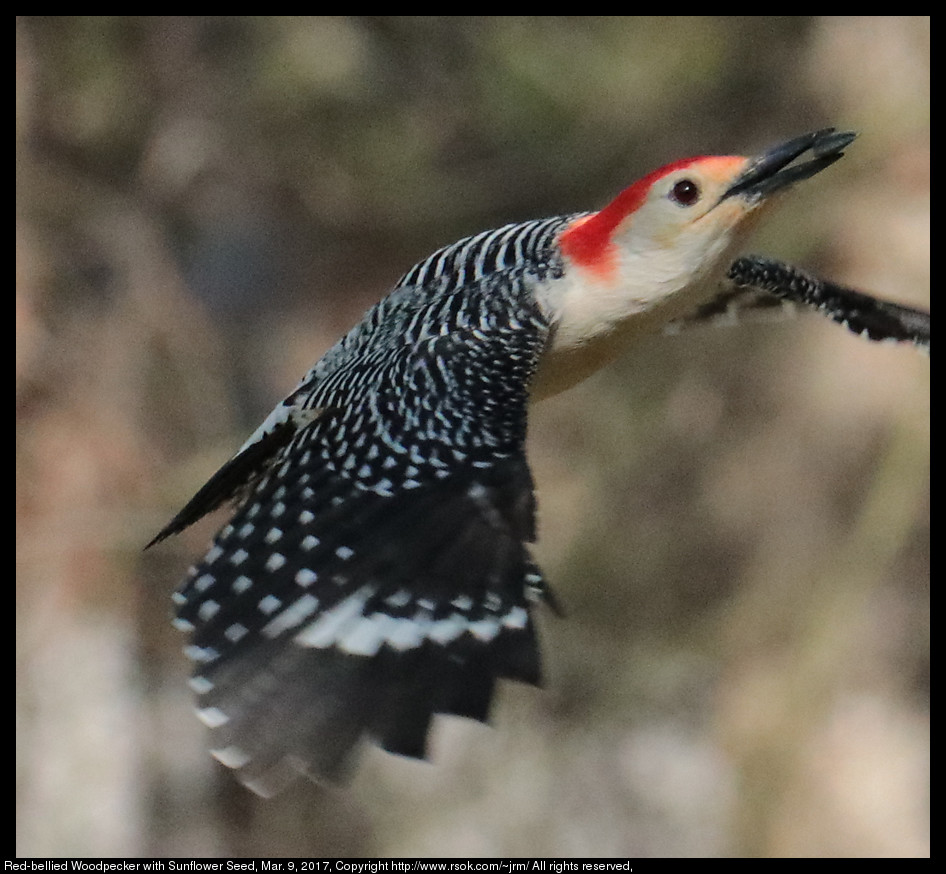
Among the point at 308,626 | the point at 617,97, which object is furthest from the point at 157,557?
the point at 308,626

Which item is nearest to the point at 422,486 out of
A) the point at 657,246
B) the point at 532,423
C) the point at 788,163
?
the point at 657,246

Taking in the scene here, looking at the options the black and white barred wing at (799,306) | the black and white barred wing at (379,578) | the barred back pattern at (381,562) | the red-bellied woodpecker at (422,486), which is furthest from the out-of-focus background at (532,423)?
the black and white barred wing at (379,578)

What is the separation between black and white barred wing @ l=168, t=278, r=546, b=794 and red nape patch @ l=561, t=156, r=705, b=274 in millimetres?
290

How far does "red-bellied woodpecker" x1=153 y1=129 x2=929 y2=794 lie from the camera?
6.79 feet

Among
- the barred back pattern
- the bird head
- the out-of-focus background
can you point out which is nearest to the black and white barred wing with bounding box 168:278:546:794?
the barred back pattern

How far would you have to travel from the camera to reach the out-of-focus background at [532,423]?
18.5 ft

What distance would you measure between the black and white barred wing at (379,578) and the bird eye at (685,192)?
43cm

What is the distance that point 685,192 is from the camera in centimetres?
273

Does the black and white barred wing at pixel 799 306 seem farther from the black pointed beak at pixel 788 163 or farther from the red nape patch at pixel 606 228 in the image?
the black pointed beak at pixel 788 163

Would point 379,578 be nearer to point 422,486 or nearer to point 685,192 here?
point 422,486

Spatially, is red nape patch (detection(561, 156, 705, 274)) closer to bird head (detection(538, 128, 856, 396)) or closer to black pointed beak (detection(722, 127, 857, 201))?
bird head (detection(538, 128, 856, 396))

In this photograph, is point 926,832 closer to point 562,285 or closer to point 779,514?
point 779,514

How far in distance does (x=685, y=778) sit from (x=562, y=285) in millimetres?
5103

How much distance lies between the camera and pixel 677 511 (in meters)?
6.43
